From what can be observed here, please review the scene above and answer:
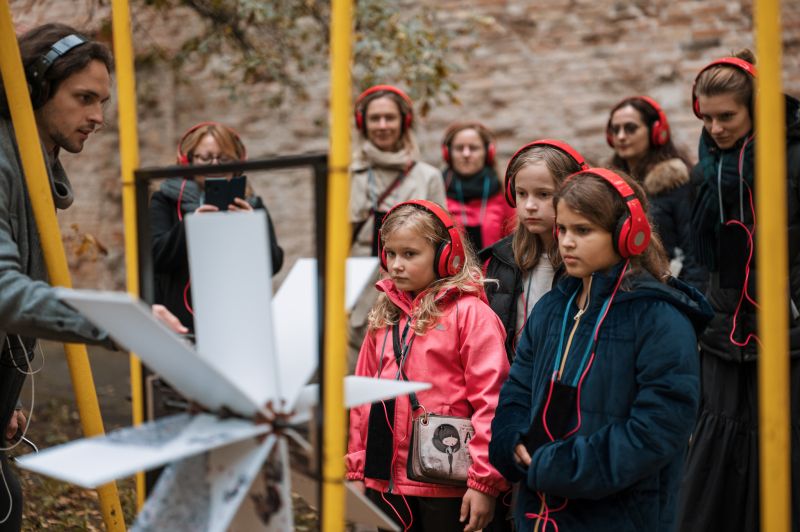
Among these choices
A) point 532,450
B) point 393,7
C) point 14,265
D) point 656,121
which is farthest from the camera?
point 393,7

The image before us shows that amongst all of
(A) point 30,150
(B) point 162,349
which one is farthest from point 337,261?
(A) point 30,150

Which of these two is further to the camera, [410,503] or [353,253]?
[353,253]

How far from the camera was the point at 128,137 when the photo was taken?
77.4 inches

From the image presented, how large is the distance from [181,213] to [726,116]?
2.43 metres

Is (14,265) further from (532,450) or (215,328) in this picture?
(532,450)

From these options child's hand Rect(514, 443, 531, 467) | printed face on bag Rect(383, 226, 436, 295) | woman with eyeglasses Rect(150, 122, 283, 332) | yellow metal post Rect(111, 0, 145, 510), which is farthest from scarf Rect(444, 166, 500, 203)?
yellow metal post Rect(111, 0, 145, 510)

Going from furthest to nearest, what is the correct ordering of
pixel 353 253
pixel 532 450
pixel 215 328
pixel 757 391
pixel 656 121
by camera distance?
pixel 353 253 → pixel 656 121 → pixel 757 391 → pixel 532 450 → pixel 215 328

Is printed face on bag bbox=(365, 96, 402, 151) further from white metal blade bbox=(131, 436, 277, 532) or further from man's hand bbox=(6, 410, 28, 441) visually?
white metal blade bbox=(131, 436, 277, 532)

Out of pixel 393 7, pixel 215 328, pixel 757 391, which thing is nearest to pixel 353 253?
pixel 393 7

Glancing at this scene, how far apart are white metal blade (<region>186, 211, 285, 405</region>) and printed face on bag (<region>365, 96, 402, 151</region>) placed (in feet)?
11.4

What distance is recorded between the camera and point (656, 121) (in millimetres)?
4586

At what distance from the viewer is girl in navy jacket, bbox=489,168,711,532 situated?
228cm

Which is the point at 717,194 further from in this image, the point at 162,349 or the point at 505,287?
the point at 162,349

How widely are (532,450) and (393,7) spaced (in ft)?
17.5
